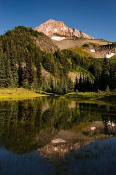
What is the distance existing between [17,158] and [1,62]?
10153 centimetres

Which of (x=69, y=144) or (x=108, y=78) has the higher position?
(x=108, y=78)

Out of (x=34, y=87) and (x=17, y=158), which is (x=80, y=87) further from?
(x=17, y=158)

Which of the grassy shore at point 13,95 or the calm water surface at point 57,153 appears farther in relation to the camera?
the grassy shore at point 13,95

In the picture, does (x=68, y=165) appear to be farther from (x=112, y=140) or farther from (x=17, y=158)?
(x=112, y=140)

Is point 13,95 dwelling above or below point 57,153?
above

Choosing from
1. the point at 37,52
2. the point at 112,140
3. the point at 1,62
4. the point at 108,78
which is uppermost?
the point at 37,52

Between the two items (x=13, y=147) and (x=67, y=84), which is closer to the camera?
(x=13, y=147)

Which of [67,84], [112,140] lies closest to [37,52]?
[67,84]

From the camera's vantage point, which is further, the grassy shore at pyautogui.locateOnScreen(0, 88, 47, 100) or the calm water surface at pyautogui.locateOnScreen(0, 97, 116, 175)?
the grassy shore at pyautogui.locateOnScreen(0, 88, 47, 100)

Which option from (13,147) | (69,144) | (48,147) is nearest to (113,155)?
(69,144)

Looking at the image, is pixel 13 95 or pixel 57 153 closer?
pixel 57 153

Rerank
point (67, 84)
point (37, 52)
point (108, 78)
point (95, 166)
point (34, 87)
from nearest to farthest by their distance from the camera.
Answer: point (95, 166)
point (34, 87)
point (108, 78)
point (67, 84)
point (37, 52)

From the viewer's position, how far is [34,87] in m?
110

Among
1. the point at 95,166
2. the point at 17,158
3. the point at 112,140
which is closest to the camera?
the point at 95,166
